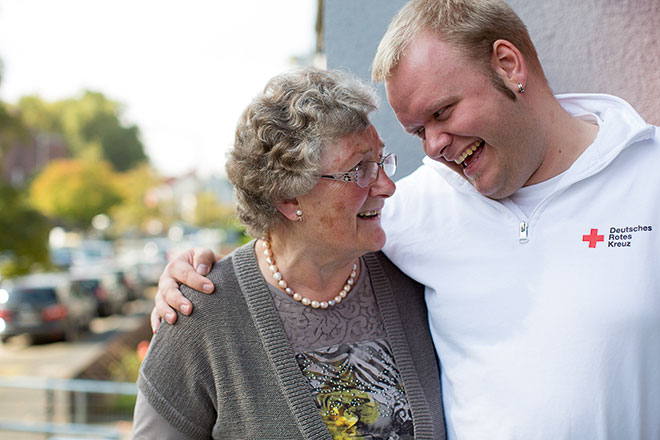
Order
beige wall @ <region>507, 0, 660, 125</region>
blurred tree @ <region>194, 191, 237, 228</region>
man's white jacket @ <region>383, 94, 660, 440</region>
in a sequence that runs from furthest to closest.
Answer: blurred tree @ <region>194, 191, 237, 228</region>, beige wall @ <region>507, 0, 660, 125</region>, man's white jacket @ <region>383, 94, 660, 440</region>

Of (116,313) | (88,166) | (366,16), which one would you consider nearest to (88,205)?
(88,166)

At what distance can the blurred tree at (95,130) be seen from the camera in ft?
221

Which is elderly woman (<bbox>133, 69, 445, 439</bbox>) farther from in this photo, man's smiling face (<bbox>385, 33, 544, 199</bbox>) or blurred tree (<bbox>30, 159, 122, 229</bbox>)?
blurred tree (<bbox>30, 159, 122, 229</bbox>)

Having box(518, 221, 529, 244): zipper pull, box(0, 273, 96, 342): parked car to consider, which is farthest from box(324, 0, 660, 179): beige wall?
box(0, 273, 96, 342): parked car

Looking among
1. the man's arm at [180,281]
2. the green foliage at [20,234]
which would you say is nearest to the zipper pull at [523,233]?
the man's arm at [180,281]

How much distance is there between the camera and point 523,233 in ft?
5.90

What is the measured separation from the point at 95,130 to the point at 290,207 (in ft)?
236

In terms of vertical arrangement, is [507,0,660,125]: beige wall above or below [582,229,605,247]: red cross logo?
above

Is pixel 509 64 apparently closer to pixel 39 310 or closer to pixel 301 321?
pixel 301 321

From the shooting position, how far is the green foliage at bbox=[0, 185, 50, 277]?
11.8 meters

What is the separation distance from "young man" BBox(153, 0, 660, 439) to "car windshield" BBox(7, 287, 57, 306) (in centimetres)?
1361

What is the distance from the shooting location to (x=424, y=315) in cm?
216

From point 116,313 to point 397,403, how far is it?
679 inches

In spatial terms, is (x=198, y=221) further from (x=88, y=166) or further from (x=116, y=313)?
(x=116, y=313)
